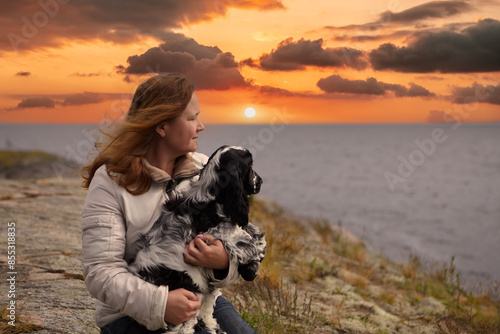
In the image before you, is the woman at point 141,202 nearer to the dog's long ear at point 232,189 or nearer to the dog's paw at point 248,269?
the dog's paw at point 248,269

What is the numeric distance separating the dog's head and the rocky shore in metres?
1.73

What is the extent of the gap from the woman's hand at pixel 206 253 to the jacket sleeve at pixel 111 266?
22 cm

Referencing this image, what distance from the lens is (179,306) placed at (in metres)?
2.47

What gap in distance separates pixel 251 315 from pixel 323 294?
6.52 ft

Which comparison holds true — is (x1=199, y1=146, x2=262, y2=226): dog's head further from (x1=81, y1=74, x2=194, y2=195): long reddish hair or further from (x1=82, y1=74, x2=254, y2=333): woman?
(x1=81, y1=74, x2=194, y2=195): long reddish hair

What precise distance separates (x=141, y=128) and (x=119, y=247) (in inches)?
26.3

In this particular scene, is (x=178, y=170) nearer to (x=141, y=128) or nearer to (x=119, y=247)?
(x=141, y=128)

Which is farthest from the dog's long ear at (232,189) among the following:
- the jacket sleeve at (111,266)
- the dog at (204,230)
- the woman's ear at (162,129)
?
the jacket sleeve at (111,266)

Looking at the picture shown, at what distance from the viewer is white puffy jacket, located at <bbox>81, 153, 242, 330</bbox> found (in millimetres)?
2432

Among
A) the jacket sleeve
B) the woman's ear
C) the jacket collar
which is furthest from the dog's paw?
the woman's ear

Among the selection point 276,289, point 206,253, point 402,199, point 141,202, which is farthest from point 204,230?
point 402,199

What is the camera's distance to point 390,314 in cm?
605

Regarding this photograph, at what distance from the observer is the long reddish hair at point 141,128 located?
2.63 meters

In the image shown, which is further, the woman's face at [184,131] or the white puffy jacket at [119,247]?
the woman's face at [184,131]
